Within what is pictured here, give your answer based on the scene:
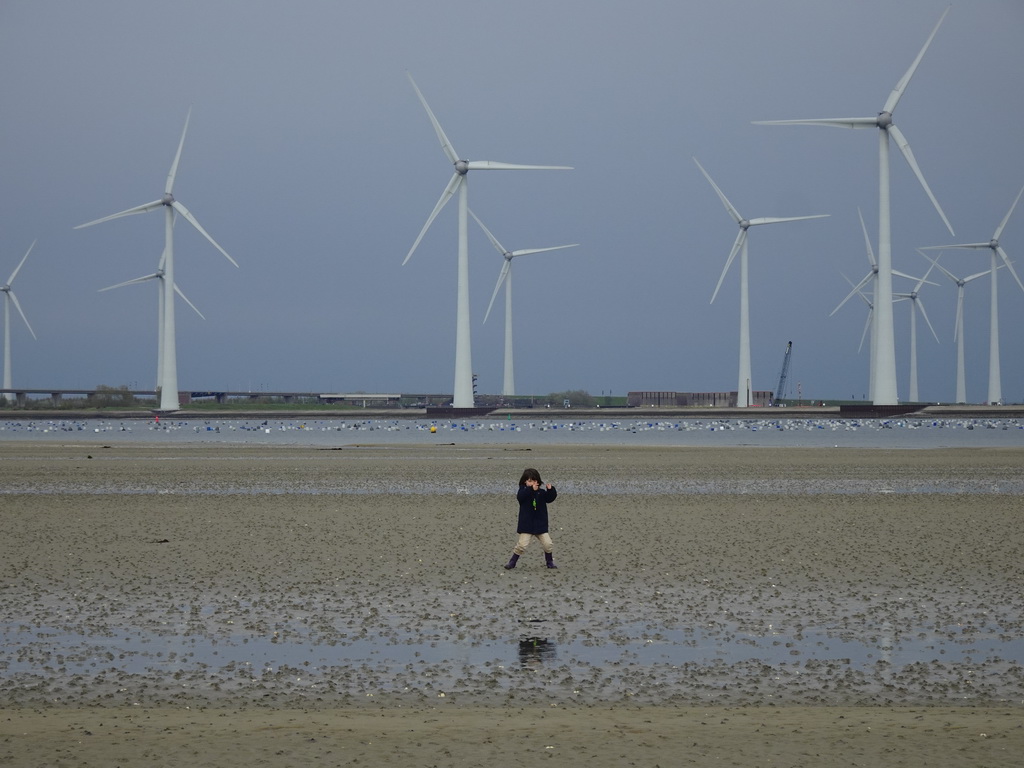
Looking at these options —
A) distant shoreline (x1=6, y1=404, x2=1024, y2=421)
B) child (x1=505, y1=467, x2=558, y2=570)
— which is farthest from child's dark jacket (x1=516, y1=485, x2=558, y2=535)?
distant shoreline (x1=6, y1=404, x2=1024, y2=421)

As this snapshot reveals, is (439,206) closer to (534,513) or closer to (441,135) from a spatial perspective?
(441,135)

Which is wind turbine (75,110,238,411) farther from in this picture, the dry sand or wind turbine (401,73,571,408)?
the dry sand

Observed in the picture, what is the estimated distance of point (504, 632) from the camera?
565 inches

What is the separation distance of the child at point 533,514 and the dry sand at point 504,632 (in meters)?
0.43

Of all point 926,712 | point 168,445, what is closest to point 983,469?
point 926,712

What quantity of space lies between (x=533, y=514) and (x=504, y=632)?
18.2ft

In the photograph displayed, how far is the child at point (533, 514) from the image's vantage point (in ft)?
64.2

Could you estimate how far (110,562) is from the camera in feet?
67.1

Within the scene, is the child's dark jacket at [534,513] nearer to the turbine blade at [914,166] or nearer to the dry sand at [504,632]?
the dry sand at [504,632]

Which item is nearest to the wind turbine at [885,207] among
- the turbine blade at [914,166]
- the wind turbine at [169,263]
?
the turbine blade at [914,166]

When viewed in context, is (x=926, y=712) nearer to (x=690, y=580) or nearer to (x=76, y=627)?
(x=690, y=580)

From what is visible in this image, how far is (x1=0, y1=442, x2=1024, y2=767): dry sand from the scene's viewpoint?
31.7 ft

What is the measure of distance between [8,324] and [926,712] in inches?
8035

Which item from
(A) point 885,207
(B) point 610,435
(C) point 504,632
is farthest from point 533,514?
(A) point 885,207
